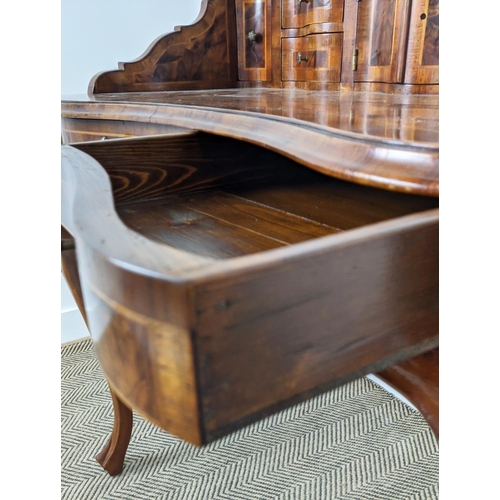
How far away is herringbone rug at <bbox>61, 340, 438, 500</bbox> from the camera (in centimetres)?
101

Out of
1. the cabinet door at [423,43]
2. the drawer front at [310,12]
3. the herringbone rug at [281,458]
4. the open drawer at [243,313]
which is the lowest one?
the herringbone rug at [281,458]

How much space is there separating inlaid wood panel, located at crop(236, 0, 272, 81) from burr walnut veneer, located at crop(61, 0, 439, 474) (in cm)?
40

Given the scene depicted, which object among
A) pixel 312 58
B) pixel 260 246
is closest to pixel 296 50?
pixel 312 58

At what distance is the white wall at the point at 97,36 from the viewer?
158 centimetres

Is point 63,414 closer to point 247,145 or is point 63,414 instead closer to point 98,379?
point 98,379

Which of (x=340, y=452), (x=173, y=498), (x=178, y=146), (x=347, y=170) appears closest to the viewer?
(x=347, y=170)

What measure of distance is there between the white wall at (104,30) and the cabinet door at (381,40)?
91 centimetres

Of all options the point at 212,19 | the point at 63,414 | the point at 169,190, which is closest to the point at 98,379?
the point at 63,414

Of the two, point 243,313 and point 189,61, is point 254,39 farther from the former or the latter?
point 243,313

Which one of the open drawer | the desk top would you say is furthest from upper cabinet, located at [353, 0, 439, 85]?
the open drawer

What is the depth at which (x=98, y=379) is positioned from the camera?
4.67ft

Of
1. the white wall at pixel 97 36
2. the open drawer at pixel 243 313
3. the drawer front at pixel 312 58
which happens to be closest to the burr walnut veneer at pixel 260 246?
the open drawer at pixel 243 313

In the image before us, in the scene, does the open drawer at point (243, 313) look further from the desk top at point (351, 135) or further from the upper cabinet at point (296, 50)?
the upper cabinet at point (296, 50)
